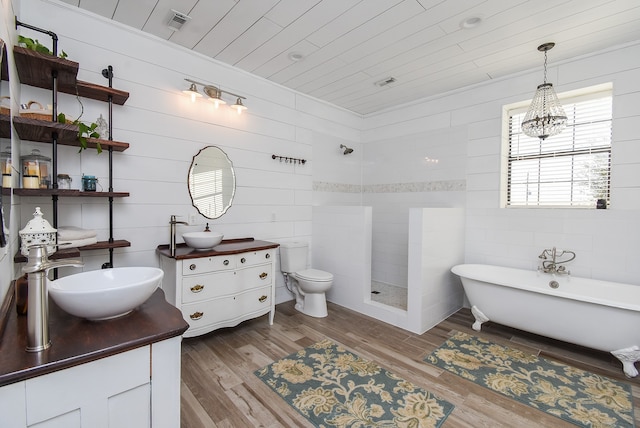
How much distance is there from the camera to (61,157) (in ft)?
7.30

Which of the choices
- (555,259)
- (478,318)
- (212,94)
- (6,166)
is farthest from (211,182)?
(555,259)

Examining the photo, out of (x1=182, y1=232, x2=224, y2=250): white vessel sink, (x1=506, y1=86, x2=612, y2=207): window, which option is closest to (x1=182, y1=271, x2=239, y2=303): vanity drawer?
(x1=182, y1=232, x2=224, y2=250): white vessel sink

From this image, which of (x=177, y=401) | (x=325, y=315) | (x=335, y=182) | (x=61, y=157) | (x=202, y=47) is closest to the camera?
(x=177, y=401)

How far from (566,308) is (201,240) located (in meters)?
3.10

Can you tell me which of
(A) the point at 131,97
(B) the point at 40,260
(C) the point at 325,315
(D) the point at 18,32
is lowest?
(C) the point at 325,315

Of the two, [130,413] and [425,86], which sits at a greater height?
[425,86]

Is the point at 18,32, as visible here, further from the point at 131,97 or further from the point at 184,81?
the point at 184,81

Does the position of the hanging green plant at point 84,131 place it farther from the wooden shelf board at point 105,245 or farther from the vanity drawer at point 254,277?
the vanity drawer at point 254,277

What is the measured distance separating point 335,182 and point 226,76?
6.53 ft

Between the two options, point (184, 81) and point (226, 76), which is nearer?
point (184, 81)

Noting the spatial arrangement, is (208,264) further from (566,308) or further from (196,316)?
(566,308)

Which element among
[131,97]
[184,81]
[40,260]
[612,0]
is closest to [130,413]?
[40,260]

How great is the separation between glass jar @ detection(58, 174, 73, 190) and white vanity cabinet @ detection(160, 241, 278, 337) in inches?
34.6

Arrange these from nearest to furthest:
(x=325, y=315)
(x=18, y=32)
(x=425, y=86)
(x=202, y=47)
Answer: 1. (x=18, y=32)
2. (x=202, y=47)
3. (x=325, y=315)
4. (x=425, y=86)
